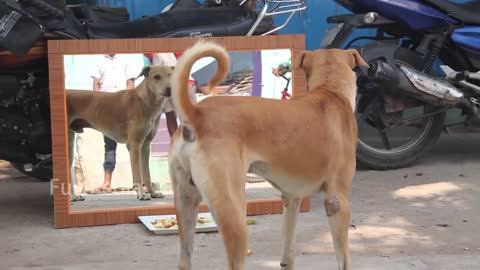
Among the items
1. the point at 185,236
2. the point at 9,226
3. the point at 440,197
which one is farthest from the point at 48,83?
the point at 440,197

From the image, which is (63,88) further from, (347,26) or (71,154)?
(347,26)

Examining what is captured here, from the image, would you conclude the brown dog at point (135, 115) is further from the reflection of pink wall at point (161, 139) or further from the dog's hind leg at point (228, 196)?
the dog's hind leg at point (228, 196)

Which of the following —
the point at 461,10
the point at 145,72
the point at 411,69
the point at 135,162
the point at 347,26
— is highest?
the point at 461,10

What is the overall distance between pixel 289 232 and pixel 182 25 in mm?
2001

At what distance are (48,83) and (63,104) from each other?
1.54ft

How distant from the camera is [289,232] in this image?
4.59 m

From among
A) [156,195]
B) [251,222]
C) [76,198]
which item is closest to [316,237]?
[251,222]

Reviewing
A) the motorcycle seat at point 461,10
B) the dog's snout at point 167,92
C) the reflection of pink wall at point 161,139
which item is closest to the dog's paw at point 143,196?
the reflection of pink wall at point 161,139

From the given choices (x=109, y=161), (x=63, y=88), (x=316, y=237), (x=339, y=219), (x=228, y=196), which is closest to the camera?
(x=228, y=196)

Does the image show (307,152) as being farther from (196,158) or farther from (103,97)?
(103,97)

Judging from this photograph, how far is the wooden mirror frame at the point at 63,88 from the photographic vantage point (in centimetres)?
554

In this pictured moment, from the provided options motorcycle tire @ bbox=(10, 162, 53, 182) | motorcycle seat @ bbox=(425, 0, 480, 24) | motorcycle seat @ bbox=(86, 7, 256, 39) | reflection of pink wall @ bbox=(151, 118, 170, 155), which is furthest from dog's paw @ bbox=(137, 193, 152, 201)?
motorcycle seat @ bbox=(425, 0, 480, 24)

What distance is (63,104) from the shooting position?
5551 millimetres

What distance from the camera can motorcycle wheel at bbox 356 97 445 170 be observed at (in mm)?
7113
